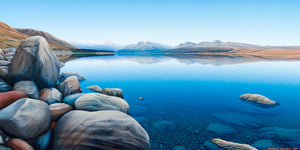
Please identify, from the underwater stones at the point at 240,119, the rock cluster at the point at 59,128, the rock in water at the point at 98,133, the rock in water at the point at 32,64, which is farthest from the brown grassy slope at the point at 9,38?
the underwater stones at the point at 240,119

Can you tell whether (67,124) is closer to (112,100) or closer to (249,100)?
(112,100)

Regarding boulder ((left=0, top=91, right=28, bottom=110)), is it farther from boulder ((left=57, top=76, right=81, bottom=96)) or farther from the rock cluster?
boulder ((left=57, top=76, right=81, bottom=96))

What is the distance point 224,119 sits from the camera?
9.78 meters

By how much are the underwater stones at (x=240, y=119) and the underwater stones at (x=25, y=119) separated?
10025 millimetres

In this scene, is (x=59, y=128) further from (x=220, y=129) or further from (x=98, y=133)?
(x=220, y=129)

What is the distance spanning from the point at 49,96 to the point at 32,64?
2.20 m

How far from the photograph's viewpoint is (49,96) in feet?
25.1

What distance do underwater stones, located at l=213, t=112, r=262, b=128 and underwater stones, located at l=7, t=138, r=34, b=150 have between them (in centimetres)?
1024

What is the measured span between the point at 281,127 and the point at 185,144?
6.34 m

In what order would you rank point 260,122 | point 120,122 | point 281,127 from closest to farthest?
point 120,122, point 281,127, point 260,122

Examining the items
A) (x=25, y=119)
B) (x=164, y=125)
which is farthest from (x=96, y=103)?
(x=164, y=125)

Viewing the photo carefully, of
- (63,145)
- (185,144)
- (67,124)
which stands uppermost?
(67,124)

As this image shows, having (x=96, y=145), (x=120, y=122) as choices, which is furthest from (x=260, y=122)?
(x=96, y=145)

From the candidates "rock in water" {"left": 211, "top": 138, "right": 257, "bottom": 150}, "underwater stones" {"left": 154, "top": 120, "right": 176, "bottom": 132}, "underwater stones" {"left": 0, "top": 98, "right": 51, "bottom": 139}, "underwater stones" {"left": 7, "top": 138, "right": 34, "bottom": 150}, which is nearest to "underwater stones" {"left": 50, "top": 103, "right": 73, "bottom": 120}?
"underwater stones" {"left": 0, "top": 98, "right": 51, "bottom": 139}
